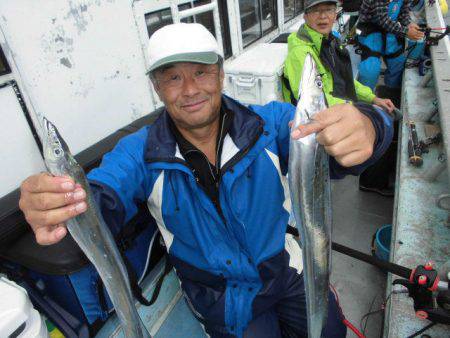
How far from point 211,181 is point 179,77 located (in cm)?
55

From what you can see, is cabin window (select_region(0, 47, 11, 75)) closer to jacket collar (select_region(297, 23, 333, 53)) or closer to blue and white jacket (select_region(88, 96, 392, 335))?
blue and white jacket (select_region(88, 96, 392, 335))

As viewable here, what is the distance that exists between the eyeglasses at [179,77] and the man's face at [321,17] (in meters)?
1.88

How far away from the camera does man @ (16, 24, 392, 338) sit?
151 cm

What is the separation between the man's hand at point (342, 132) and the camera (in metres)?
0.96

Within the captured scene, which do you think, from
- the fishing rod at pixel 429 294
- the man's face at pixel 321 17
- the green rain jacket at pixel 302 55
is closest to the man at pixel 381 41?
the man's face at pixel 321 17

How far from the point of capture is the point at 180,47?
1482 millimetres

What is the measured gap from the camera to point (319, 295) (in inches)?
50.4

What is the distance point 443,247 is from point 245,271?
47.1 inches

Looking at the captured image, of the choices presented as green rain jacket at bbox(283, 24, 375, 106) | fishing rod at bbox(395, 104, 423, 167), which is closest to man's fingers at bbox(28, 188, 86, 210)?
green rain jacket at bbox(283, 24, 375, 106)

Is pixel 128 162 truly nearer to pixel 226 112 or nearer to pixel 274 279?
pixel 226 112

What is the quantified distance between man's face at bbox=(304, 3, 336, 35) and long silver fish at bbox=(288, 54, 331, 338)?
235 centimetres

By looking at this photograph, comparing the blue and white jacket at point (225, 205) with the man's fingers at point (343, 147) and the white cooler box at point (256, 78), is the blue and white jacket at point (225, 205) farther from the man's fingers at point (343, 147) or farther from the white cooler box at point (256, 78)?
the white cooler box at point (256, 78)

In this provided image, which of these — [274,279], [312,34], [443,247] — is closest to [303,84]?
[274,279]

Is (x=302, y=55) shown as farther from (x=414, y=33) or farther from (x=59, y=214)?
(x=414, y=33)
